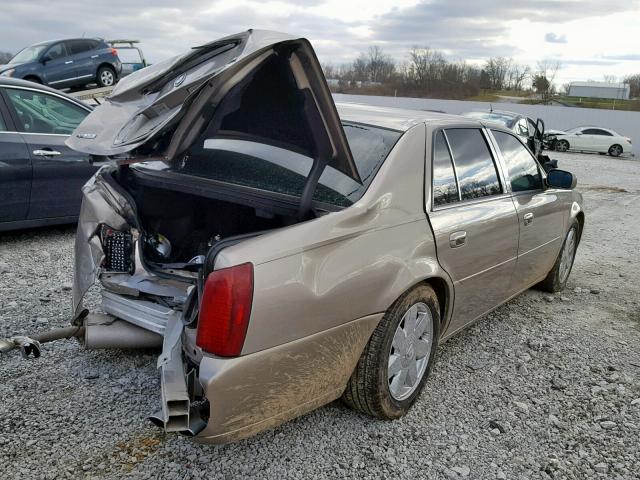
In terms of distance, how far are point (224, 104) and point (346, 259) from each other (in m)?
0.84

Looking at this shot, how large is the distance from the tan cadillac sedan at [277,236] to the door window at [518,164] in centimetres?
14

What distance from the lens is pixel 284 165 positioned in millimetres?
2932


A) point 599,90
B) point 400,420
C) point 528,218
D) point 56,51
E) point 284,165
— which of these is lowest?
point 400,420

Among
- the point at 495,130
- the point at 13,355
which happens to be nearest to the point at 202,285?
the point at 13,355

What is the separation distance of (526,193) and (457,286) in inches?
49.7

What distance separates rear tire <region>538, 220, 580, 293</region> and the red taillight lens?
138 inches

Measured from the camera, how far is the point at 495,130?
12.8ft

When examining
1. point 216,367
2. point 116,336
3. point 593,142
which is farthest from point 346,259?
point 593,142

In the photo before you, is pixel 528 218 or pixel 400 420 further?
pixel 528 218

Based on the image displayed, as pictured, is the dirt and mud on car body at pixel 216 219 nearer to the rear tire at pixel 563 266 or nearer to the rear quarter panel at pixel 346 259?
the rear quarter panel at pixel 346 259

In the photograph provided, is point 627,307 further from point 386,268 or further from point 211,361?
point 211,361

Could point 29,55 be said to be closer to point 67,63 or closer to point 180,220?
point 67,63

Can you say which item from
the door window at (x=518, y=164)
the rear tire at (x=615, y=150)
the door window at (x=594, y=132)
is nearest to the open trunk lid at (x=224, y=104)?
the door window at (x=518, y=164)

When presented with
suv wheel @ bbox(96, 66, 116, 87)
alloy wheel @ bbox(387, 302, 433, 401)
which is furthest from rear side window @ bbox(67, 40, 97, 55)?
alloy wheel @ bbox(387, 302, 433, 401)
